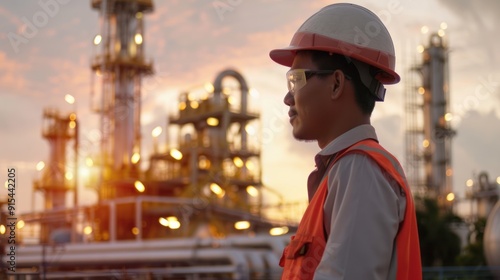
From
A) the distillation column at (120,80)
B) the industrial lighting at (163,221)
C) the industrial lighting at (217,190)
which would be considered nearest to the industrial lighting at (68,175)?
the distillation column at (120,80)

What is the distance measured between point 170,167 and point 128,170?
3140 millimetres

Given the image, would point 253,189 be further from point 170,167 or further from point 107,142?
point 107,142

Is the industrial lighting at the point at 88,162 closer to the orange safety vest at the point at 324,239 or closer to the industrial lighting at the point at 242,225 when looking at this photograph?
the industrial lighting at the point at 242,225

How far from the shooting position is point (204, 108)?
139 ft

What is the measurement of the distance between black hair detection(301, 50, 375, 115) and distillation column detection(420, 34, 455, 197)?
44820 mm

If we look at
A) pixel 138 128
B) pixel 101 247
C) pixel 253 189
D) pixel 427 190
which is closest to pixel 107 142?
pixel 138 128

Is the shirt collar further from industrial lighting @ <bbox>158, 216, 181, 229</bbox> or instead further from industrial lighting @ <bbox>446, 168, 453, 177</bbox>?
industrial lighting @ <bbox>446, 168, 453, 177</bbox>

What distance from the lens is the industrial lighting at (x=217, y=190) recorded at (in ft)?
123

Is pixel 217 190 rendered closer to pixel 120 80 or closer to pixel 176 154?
pixel 176 154

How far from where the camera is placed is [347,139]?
201 centimetres

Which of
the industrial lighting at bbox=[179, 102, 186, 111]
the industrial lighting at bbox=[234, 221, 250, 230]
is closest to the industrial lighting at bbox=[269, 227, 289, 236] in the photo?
the industrial lighting at bbox=[234, 221, 250, 230]

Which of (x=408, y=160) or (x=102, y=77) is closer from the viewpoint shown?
(x=102, y=77)

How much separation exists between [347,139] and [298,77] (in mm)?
224

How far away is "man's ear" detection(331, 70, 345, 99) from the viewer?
6.65 feet
